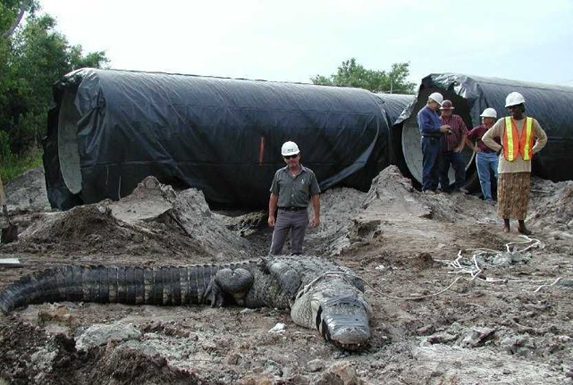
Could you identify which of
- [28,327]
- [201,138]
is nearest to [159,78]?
[201,138]

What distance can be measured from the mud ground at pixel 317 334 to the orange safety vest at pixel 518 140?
3.71 ft

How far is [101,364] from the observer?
4227 mm

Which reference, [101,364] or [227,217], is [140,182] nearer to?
[227,217]

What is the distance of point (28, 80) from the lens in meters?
22.9

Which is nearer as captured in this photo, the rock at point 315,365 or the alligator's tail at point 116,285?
the rock at point 315,365

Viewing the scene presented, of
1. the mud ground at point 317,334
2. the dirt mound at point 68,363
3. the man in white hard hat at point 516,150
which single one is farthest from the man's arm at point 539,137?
the dirt mound at point 68,363

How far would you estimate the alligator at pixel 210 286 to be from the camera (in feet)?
18.3

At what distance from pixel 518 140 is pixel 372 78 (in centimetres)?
2842

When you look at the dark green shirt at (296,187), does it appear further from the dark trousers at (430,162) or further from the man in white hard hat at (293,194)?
the dark trousers at (430,162)

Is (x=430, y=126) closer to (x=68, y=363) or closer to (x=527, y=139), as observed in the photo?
(x=527, y=139)

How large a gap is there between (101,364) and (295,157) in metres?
4.66

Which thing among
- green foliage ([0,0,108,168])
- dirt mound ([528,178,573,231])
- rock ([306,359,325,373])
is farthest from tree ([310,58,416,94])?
rock ([306,359,325,373])

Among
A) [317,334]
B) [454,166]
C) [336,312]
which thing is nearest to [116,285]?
[317,334]

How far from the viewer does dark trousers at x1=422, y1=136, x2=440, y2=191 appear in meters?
13.0
